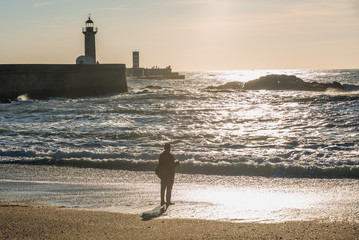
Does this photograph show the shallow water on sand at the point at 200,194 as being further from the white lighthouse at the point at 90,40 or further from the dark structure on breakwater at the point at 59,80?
the white lighthouse at the point at 90,40

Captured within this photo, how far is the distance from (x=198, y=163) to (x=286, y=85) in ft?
122

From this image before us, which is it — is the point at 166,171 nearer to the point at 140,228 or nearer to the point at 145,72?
the point at 140,228

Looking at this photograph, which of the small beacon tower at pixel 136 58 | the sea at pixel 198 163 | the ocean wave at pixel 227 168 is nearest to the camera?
the sea at pixel 198 163

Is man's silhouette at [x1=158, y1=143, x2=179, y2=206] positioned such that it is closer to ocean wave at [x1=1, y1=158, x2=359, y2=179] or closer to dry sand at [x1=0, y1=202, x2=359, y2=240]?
dry sand at [x1=0, y1=202, x2=359, y2=240]

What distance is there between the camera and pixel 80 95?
4441cm

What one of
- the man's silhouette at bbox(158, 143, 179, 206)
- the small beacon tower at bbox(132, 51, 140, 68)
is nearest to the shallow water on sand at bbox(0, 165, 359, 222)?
the man's silhouette at bbox(158, 143, 179, 206)

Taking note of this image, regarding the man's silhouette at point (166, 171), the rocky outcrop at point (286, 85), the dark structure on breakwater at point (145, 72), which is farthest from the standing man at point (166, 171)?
the dark structure on breakwater at point (145, 72)

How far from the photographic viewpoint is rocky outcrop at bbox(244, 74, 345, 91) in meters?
46.2

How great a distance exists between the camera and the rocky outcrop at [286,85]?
46219 millimetres

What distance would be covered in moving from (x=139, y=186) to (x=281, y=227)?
3.95 metres

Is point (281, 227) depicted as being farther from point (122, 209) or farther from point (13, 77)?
point (13, 77)

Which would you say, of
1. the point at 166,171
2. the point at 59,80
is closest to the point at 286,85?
the point at 59,80

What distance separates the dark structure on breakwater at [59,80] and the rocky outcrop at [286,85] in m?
13.8

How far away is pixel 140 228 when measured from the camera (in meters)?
6.27
